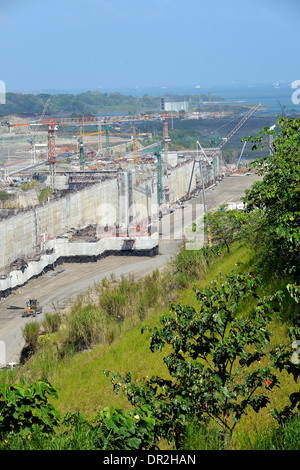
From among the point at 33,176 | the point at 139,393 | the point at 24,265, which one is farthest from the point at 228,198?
the point at 139,393

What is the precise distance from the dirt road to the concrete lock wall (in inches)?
76.8

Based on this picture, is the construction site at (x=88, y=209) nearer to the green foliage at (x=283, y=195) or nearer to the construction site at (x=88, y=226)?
the construction site at (x=88, y=226)

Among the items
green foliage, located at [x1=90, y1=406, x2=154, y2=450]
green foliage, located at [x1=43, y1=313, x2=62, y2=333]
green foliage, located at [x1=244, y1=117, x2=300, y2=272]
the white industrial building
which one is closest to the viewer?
green foliage, located at [x1=90, y1=406, x2=154, y2=450]

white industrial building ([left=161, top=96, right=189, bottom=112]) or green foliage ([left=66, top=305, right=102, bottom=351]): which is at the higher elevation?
white industrial building ([left=161, top=96, right=189, bottom=112])

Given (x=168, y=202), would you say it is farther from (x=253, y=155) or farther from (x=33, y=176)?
(x=253, y=155)

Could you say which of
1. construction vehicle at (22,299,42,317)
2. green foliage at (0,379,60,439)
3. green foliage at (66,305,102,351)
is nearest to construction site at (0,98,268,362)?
construction vehicle at (22,299,42,317)

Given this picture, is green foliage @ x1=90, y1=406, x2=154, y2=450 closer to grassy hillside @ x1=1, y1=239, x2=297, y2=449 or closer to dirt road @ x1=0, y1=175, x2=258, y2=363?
grassy hillside @ x1=1, y1=239, x2=297, y2=449

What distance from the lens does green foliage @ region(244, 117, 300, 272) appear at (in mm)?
4719

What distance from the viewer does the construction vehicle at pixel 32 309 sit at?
14.5 m

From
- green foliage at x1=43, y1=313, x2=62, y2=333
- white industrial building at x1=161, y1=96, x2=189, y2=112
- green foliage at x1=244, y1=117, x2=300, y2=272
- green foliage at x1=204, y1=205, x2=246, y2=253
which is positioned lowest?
green foliage at x1=43, y1=313, x2=62, y2=333

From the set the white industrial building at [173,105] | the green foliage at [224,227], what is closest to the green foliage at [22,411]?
the green foliage at [224,227]

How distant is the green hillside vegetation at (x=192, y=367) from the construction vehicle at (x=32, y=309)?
3.86 m
